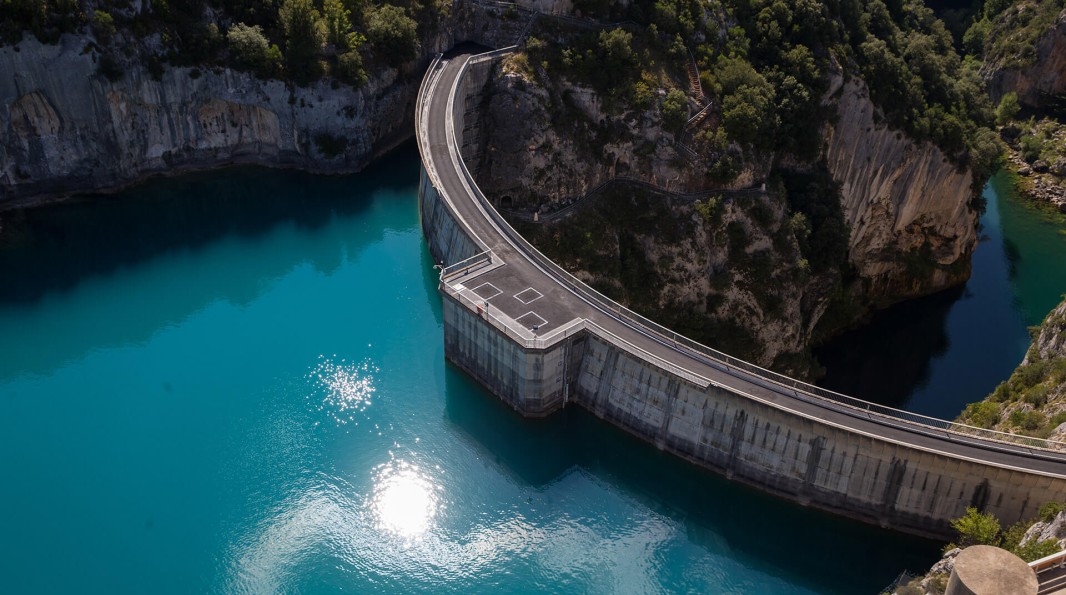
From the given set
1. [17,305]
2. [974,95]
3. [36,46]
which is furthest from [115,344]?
[974,95]

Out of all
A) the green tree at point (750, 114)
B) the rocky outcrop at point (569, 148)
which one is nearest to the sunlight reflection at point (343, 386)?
the rocky outcrop at point (569, 148)

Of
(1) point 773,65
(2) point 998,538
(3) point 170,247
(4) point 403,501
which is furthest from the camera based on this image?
(1) point 773,65

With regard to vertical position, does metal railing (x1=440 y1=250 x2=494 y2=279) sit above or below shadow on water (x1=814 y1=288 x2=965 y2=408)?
above

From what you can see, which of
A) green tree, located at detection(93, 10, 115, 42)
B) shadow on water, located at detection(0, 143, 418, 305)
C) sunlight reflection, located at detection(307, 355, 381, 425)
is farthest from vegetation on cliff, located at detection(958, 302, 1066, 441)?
green tree, located at detection(93, 10, 115, 42)

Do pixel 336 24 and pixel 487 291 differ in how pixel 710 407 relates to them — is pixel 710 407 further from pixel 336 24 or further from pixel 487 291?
pixel 336 24

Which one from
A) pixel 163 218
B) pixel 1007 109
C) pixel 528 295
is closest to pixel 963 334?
pixel 528 295

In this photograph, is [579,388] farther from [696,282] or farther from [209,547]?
[209,547]

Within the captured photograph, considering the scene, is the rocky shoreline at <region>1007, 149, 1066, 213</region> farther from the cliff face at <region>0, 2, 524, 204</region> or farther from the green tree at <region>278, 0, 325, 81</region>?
the green tree at <region>278, 0, 325, 81</region>
